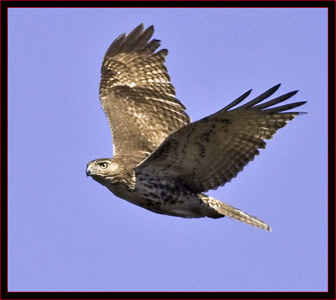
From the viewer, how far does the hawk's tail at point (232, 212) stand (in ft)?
36.5

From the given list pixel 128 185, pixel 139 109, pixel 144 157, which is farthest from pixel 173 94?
pixel 128 185

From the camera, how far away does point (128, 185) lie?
439 inches

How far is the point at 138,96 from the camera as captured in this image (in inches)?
517

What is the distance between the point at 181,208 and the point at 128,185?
0.67 meters

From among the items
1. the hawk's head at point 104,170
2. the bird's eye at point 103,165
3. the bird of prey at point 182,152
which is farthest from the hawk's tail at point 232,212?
the bird's eye at point 103,165

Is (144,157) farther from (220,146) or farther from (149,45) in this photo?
(149,45)

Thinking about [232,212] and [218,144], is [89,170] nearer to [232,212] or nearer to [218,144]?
[218,144]

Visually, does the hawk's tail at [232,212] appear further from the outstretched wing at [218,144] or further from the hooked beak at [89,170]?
the hooked beak at [89,170]

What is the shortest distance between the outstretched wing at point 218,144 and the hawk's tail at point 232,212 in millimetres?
152

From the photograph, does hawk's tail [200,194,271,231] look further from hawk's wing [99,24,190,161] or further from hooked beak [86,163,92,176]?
hooked beak [86,163,92,176]

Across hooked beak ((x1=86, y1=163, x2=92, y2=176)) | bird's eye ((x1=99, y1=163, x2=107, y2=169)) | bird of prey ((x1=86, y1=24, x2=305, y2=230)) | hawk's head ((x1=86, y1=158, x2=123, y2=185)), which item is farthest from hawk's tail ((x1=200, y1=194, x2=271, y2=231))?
hooked beak ((x1=86, y1=163, x2=92, y2=176))

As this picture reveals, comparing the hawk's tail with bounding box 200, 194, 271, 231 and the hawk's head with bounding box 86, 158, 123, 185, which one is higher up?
the hawk's head with bounding box 86, 158, 123, 185

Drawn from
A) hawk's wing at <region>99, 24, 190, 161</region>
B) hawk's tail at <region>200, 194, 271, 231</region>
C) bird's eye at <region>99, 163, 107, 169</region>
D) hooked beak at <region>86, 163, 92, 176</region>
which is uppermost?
hawk's wing at <region>99, 24, 190, 161</region>

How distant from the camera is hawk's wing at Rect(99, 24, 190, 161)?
40.8 feet
